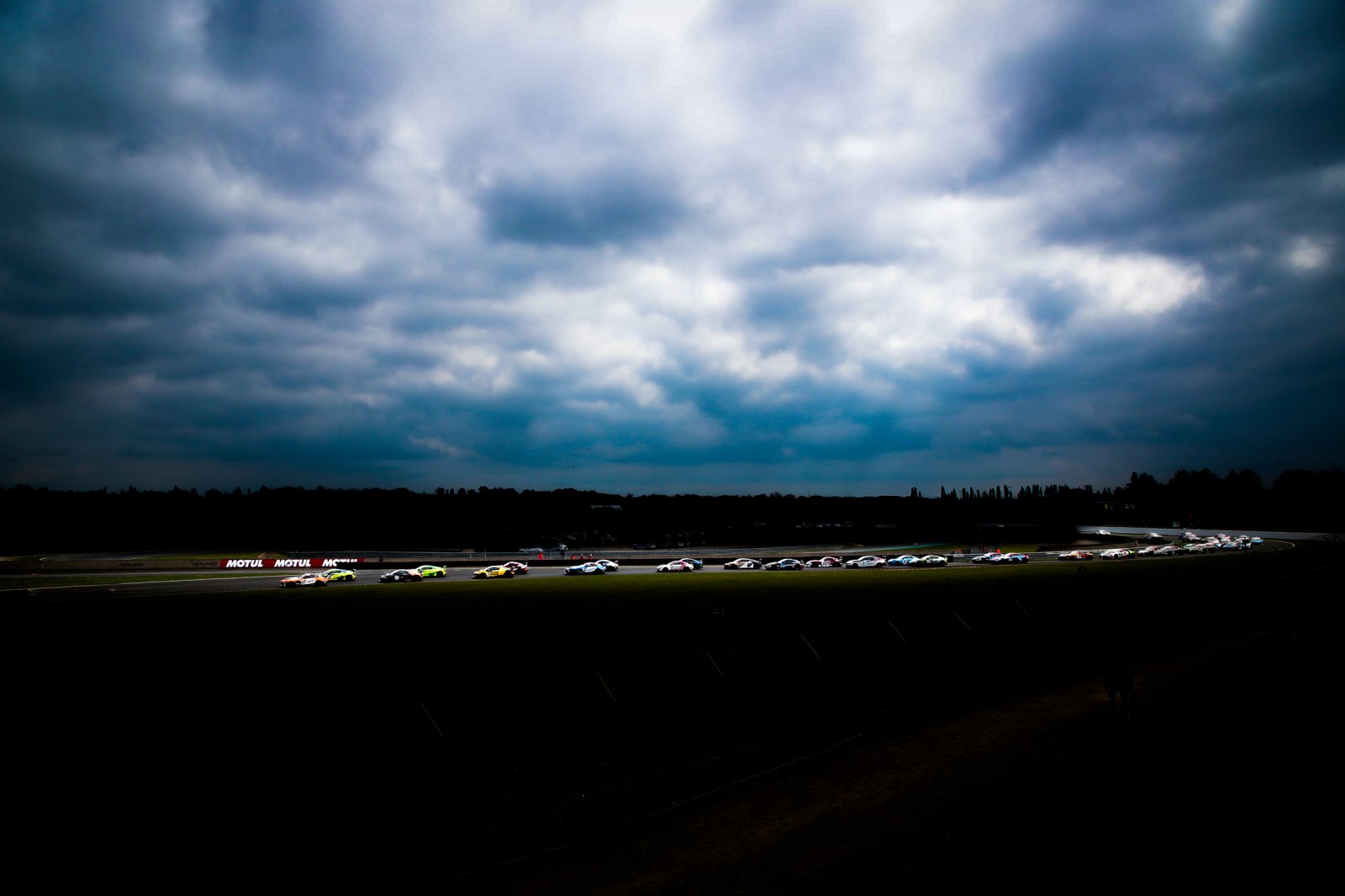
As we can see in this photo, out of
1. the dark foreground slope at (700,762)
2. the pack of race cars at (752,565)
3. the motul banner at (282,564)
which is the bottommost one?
the pack of race cars at (752,565)

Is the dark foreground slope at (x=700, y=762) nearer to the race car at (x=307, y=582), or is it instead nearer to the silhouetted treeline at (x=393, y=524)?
the race car at (x=307, y=582)

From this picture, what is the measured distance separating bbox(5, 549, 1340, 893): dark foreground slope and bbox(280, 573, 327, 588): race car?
36184mm

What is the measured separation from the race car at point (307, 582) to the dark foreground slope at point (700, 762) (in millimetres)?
36184

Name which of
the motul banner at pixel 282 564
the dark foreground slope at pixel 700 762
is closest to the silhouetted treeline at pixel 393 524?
the motul banner at pixel 282 564

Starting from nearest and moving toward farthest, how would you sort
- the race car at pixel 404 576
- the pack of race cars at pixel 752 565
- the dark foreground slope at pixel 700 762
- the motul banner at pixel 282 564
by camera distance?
the dark foreground slope at pixel 700 762, the pack of race cars at pixel 752 565, the race car at pixel 404 576, the motul banner at pixel 282 564

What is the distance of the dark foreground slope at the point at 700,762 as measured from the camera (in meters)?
9.44

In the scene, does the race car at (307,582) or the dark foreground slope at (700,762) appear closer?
the dark foreground slope at (700,762)

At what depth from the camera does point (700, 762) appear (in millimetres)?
13570

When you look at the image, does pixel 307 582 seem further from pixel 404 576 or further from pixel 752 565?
pixel 752 565

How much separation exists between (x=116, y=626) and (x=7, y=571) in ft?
209

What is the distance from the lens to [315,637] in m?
31.7

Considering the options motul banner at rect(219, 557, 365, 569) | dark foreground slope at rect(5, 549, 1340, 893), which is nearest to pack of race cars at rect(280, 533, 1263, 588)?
motul banner at rect(219, 557, 365, 569)

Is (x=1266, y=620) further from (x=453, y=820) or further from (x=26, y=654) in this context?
(x=26, y=654)

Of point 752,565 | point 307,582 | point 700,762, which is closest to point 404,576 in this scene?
point 307,582
